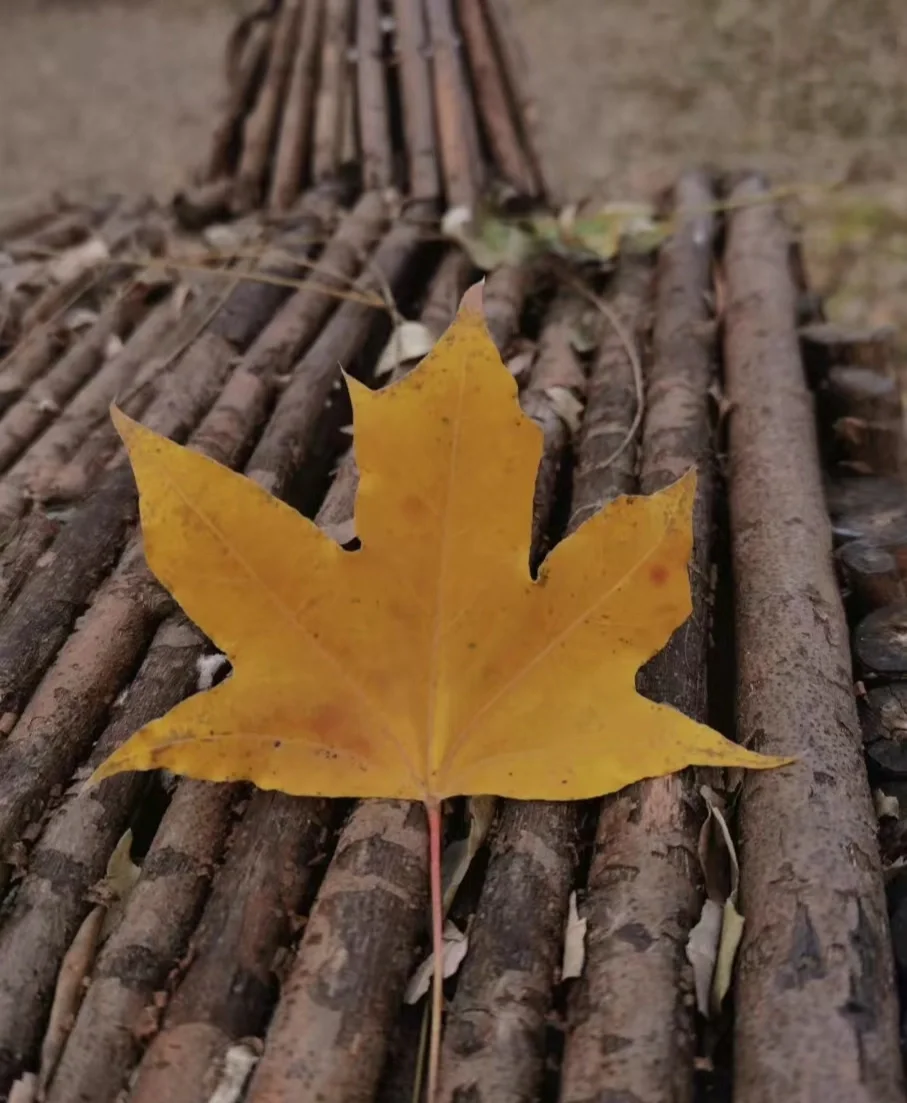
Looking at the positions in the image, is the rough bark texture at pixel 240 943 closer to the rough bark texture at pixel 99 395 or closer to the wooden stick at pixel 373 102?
the rough bark texture at pixel 99 395

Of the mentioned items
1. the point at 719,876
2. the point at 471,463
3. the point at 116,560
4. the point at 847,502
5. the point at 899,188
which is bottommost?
the point at 899,188

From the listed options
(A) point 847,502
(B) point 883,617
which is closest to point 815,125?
(A) point 847,502

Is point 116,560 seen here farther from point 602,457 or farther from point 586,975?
point 586,975

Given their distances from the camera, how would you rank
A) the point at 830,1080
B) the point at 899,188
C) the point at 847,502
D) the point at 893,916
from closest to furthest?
the point at 830,1080 < the point at 893,916 < the point at 847,502 < the point at 899,188

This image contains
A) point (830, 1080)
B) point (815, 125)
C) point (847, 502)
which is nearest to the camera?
point (830, 1080)

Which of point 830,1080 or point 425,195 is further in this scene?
point 425,195

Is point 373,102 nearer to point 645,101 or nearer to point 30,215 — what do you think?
point 30,215

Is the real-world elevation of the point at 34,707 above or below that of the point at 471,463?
below

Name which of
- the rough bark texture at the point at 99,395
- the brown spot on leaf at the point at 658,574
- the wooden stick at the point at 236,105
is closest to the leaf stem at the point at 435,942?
the brown spot on leaf at the point at 658,574
